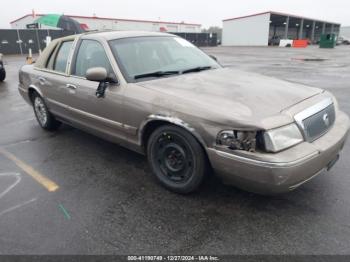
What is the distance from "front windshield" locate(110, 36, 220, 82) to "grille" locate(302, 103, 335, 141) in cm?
158

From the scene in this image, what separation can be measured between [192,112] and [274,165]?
0.84m

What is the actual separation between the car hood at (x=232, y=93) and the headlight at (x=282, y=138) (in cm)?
16

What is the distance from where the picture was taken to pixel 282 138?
Answer: 8.27 feet

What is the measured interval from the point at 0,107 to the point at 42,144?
10.8 ft

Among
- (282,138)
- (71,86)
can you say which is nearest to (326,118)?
(282,138)

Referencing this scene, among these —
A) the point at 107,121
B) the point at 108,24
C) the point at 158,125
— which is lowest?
the point at 107,121

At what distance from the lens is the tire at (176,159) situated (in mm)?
2857

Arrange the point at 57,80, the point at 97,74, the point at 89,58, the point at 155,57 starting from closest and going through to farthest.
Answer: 1. the point at 97,74
2. the point at 155,57
3. the point at 89,58
4. the point at 57,80

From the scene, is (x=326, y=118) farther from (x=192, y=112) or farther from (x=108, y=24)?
(x=108, y=24)

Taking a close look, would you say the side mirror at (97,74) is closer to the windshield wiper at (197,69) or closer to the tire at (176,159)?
the tire at (176,159)

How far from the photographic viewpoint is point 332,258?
2.26 metres

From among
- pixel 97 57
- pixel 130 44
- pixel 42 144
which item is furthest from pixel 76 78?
pixel 42 144

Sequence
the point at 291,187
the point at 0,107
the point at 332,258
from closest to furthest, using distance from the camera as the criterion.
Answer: the point at 332,258 → the point at 291,187 → the point at 0,107

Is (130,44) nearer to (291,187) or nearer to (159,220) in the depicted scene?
(159,220)
